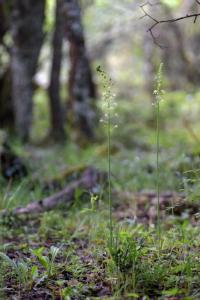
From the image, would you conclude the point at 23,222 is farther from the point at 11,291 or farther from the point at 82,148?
the point at 82,148

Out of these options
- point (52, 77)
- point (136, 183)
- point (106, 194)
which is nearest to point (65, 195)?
point (106, 194)

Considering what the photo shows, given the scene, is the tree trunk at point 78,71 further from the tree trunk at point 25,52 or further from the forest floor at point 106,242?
Result: the forest floor at point 106,242

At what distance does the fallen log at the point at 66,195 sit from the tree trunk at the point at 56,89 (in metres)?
5.88

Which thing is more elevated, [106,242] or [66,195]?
[66,195]

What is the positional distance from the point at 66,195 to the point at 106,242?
2149 mm

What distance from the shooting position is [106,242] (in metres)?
3.38

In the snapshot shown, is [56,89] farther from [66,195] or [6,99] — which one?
[66,195]

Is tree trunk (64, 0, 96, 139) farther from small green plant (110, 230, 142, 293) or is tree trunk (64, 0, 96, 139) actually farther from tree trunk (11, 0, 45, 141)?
small green plant (110, 230, 142, 293)

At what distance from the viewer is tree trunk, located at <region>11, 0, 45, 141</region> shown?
36.5 feet

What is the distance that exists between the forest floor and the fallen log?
9 cm

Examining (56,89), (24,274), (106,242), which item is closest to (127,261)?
(106,242)

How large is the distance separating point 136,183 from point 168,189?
48 cm

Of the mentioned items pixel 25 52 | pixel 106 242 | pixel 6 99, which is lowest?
pixel 106 242

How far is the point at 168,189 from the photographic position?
604 cm
